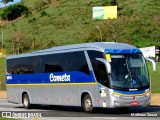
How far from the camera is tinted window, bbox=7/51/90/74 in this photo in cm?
2538

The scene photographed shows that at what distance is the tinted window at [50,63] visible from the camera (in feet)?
83.3

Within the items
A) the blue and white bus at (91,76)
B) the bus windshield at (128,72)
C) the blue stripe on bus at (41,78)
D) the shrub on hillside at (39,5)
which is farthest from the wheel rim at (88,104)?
the shrub on hillside at (39,5)

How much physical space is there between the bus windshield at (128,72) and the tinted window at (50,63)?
169 cm

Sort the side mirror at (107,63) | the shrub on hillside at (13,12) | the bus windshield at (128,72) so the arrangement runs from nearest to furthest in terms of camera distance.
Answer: the side mirror at (107,63)
the bus windshield at (128,72)
the shrub on hillside at (13,12)

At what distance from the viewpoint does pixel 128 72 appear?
23438mm

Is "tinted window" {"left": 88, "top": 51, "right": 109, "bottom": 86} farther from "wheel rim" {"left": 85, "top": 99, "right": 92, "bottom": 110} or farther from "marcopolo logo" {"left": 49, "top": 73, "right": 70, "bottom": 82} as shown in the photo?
"marcopolo logo" {"left": 49, "top": 73, "right": 70, "bottom": 82}

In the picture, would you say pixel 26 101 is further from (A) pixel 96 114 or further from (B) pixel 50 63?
(A) pixel 96 114

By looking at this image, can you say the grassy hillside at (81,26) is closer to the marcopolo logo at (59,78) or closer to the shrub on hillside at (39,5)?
the shrub on hillside at (39,5)

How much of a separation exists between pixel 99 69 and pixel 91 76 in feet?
2.24

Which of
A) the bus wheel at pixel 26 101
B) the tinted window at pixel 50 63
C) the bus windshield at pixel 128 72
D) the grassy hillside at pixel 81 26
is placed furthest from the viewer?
the grassy hillside at pixel 81 26

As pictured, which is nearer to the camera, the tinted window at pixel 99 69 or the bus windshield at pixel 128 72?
the bus windshield at pixel 128 72

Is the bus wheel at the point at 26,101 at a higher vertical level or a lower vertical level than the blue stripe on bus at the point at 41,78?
lower

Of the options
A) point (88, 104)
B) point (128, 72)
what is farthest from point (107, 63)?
point (88, 104)

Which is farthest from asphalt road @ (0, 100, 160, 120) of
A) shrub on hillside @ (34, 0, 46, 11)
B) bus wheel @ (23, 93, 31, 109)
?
shrub on hillside @ (34, 0, 46, 11)
